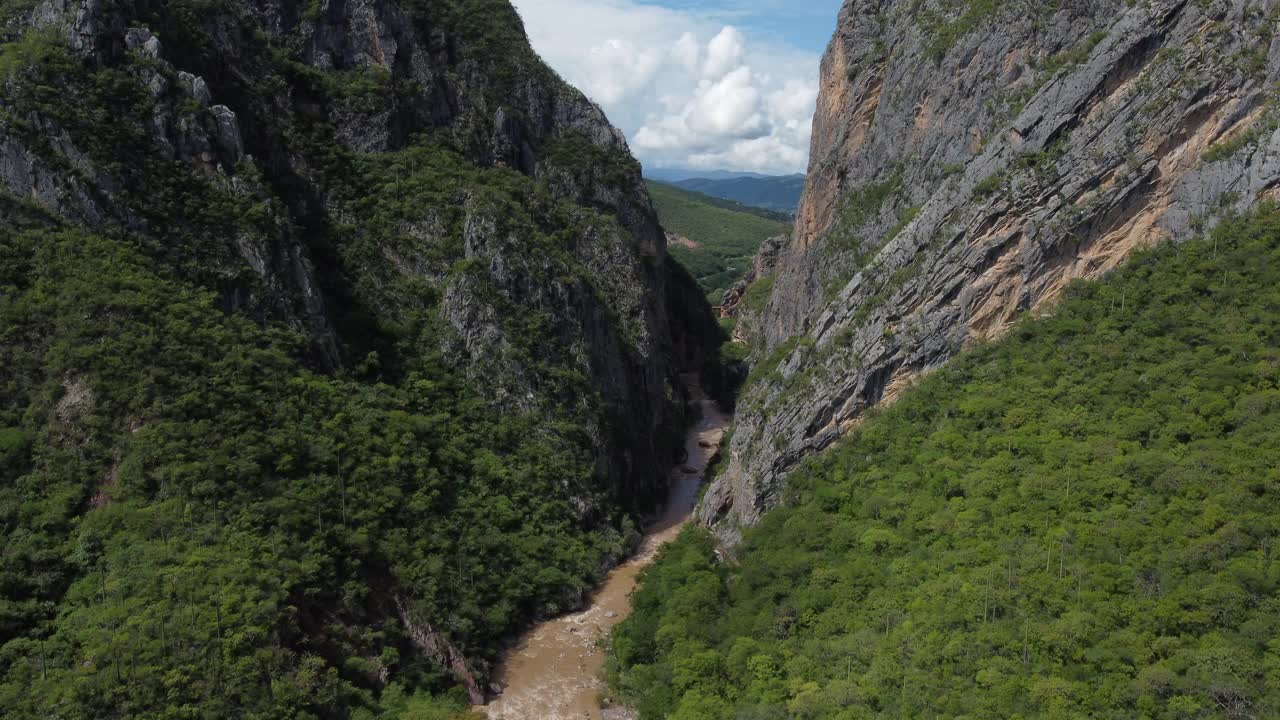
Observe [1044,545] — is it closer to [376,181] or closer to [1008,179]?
[1008,179]

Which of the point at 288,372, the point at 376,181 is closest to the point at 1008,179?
the point at 288,372

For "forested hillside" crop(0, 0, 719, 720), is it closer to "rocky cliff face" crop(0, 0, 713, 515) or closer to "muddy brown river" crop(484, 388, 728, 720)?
"rocky cliff face" crop(0, 0, 713, 515)

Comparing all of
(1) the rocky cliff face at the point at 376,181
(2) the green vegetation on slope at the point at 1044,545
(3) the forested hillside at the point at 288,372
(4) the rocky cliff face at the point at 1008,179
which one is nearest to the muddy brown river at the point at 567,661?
(3) the forested hillside at the point at 288,372

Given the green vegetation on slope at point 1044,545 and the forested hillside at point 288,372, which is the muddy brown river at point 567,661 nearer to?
the forested hillside at point 288,372

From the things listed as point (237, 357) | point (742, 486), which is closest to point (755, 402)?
point (742, 486)

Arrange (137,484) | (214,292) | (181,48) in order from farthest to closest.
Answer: (181,48) < (214,292) < (137,484)

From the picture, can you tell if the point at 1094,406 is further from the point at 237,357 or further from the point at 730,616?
the point at 237,357
